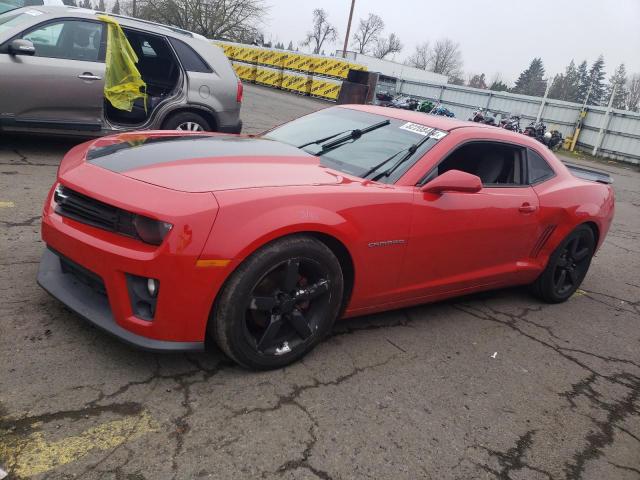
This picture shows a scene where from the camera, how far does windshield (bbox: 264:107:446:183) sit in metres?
3.34

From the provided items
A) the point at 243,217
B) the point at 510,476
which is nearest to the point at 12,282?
the point at 243,217

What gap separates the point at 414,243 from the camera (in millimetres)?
3199

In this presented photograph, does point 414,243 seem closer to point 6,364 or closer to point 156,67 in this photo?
point 6,364

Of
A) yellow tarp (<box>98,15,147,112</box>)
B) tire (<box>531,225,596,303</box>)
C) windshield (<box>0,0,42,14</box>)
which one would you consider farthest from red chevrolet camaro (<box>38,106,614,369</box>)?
windshield (<box>0,0,42,14</box>)

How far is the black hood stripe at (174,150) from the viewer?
9.20 feet

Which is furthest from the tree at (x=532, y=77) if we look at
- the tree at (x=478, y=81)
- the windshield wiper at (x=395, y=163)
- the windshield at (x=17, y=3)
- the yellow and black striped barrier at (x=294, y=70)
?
the windshield wiper at (x=395, y=163)

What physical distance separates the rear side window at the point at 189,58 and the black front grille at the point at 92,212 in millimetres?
4479

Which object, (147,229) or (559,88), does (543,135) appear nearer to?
(147,229)

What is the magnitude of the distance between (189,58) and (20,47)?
6.64 feet

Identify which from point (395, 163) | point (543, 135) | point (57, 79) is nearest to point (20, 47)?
point (57, 79)

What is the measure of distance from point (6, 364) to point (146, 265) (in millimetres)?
888

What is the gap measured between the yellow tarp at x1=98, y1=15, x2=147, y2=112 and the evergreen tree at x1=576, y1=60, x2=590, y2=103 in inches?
2804

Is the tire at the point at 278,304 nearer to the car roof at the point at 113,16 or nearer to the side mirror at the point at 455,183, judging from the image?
the side mirror at the point at 455,183

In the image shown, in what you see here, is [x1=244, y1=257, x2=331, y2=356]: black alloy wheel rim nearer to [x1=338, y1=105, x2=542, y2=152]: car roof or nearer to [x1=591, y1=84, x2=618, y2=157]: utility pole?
[x1=338, y1=105, x2=542, y2=152]: car roof
